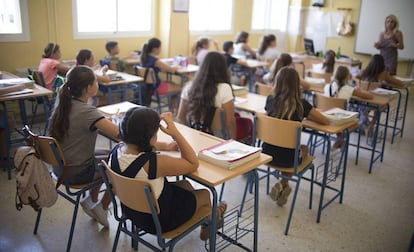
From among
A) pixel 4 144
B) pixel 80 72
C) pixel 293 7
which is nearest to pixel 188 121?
pixel 80 72

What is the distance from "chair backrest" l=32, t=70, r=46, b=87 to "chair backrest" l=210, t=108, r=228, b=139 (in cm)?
198

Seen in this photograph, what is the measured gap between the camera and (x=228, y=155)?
6.79ft

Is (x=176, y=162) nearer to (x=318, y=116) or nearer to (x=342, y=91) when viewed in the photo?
(x=318, y=116)

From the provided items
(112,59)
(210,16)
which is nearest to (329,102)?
(112,59)

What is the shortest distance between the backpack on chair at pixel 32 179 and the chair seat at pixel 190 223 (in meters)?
0.80

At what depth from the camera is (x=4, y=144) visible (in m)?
3.62

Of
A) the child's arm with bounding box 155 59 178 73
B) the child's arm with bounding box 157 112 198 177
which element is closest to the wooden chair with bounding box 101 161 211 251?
the child's arm with bounding box 157 112 198 177

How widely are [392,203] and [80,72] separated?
9.06 feet

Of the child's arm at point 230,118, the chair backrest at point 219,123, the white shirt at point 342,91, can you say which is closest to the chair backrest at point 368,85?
the white shirt at point 342,91

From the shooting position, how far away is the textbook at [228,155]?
2.00 meters

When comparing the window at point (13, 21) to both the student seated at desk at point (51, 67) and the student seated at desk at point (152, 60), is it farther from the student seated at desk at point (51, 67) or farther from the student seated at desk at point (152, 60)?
the student seated at desk at point (152, 60)

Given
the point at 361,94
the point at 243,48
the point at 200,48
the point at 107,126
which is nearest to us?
the point at 107,126

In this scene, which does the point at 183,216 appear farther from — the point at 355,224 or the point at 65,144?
the point at 355,224

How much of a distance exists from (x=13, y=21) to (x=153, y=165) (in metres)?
4.12
